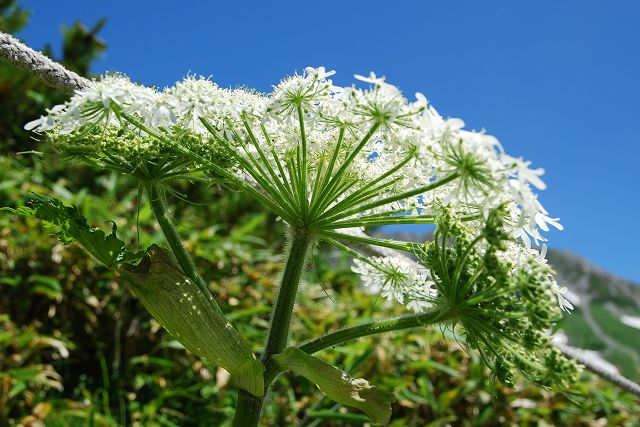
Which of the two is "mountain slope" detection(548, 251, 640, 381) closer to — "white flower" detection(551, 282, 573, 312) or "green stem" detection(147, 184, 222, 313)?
"white flower" detection(551, 282, 573, 312)

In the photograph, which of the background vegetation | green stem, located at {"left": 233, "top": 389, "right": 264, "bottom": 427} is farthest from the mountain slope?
green stem, located at {"left": 233, "top": 389, "right": 264, "bottom": 427}

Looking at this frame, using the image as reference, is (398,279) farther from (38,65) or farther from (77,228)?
(38,65)

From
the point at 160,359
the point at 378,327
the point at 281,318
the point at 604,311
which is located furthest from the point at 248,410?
the point at 604,311

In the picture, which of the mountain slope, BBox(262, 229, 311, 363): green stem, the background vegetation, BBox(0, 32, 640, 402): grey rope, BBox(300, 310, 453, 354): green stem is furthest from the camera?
the mountain slope

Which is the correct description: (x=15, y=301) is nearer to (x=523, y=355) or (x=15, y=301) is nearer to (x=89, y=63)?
(x=523, y=355)

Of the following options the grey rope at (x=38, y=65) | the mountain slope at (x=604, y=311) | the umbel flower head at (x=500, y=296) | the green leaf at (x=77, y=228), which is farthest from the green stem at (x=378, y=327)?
the mountain slope at (x=604, y=311)

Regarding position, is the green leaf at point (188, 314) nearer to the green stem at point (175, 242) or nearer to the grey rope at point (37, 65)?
the green stem at point (175, 242)
